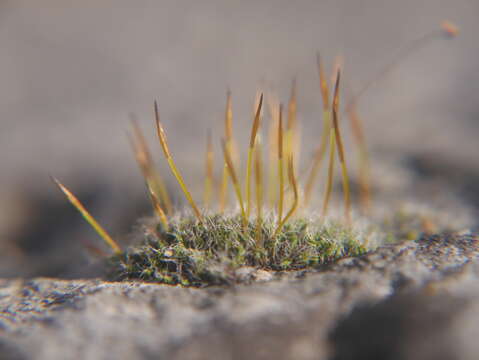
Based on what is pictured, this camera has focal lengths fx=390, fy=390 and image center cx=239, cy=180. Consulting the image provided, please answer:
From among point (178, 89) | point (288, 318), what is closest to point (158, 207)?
point (288, 318)

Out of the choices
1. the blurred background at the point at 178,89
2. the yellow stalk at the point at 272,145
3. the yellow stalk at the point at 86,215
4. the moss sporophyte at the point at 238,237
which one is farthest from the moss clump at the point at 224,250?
the blurred background at the point at 178,89

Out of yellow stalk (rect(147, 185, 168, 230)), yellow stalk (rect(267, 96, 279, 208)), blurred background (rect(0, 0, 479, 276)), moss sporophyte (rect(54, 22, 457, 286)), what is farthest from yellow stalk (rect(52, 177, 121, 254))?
yellow stalk (rect(267, 96, 279, 208))

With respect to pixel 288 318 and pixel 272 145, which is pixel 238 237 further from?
pixel 272 145

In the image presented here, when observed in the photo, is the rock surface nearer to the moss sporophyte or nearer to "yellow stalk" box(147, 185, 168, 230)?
the moss sporophyte

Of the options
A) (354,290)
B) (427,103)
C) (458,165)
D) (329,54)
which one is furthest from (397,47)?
(354,290)

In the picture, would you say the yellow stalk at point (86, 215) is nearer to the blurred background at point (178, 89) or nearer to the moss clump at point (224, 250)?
the moss clump at point (224, 250)

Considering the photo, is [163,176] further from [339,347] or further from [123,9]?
[123,9]
